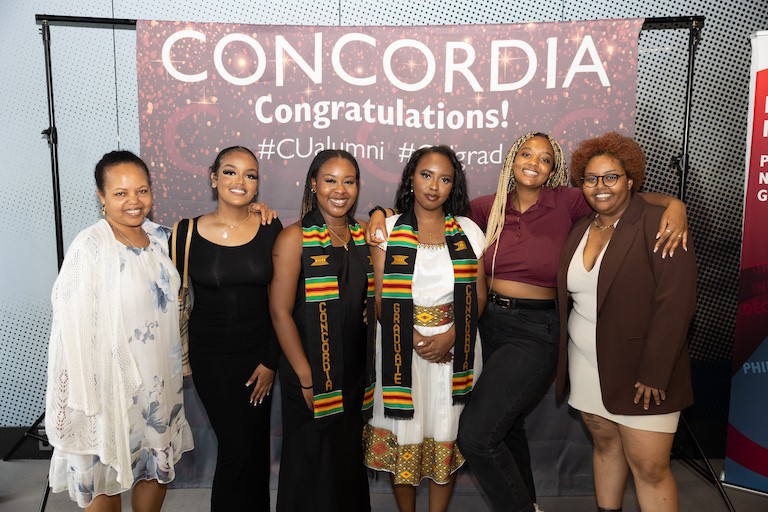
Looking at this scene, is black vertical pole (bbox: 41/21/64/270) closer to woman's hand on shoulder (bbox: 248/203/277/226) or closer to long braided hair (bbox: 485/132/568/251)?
woman's hand on shoulder (bbox: 248/203/277/226)

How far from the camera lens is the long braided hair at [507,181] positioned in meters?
2.65

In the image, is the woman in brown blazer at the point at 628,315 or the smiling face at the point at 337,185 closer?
the woman in brown blazer at the point at 628,315

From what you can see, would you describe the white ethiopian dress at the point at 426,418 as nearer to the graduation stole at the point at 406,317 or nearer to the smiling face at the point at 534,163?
the graduation stole at the point at 406,317

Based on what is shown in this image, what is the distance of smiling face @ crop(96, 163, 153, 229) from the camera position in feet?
7.39

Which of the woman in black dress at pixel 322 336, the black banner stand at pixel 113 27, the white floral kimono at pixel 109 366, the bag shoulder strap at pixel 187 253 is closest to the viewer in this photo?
the white floral kimono at pixel 109 366

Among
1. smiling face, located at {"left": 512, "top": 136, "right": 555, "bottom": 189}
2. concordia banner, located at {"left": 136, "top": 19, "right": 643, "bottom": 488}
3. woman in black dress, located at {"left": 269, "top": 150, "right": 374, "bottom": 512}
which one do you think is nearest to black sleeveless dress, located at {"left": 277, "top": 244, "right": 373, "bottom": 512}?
woman in black dress, located at {"left": 269, "top": 150, "right": 374, "bottom": 512}

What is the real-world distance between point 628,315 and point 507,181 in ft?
2.91

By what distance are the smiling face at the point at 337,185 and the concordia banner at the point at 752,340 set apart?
2.39 meters

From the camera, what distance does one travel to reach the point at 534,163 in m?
2.57

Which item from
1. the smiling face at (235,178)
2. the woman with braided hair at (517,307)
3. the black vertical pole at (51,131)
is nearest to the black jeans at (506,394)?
the woman with braided hair at (517,307)

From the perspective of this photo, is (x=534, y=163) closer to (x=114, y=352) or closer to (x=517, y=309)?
(x=517, y=309)

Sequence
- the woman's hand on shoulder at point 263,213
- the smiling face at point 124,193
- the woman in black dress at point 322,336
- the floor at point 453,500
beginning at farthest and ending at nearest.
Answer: the floor at point 453,500
the woman's hand on shoulder at point 263,213
the woman in black dress at point 322,336
the smiling face at point 124,193

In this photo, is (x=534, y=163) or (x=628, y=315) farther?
(x=534, y=163)

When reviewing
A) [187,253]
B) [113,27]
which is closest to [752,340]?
[187,253]
